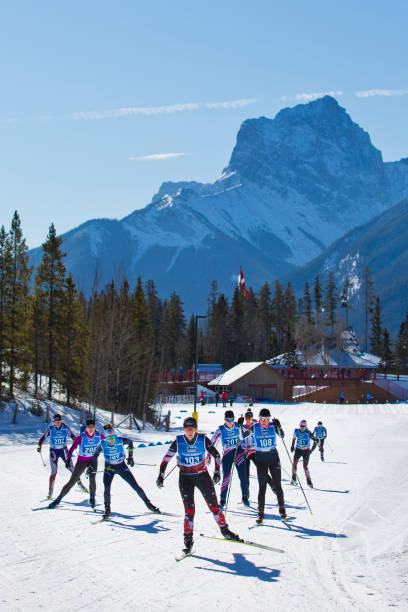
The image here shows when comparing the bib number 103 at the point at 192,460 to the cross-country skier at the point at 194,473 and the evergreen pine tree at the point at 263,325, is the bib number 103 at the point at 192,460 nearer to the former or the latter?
the cross-country skier at the point at 194,473

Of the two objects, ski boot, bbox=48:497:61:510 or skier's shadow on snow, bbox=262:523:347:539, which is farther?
ski boot, bbox=48:497:61:510

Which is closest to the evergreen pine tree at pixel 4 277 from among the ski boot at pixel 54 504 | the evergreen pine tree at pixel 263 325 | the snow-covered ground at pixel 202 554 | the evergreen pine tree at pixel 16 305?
the evergreen pine tree at pixel 16 305

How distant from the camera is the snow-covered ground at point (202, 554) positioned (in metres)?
7.35

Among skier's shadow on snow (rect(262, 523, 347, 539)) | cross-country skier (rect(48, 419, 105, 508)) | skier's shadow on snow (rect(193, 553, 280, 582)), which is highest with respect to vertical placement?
cross-country skier (rect(48, 419, 105, 508))

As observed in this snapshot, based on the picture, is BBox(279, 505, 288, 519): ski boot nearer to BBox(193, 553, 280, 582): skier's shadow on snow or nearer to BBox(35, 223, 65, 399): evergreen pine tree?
BBox(193, 553, 280, 582): skier's shadow on snow

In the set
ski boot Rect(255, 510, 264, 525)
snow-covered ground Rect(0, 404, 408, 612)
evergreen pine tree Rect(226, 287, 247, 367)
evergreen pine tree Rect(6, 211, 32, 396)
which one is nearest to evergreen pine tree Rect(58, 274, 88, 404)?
evergreen pine tree Rect(6, 211, 32, 396)

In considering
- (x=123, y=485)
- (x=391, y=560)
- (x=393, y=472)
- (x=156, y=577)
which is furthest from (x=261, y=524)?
(x=393, y=472)

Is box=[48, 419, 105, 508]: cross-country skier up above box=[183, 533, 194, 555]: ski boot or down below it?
above

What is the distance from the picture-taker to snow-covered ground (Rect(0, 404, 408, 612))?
7.35m

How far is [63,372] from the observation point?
42188 millimetres

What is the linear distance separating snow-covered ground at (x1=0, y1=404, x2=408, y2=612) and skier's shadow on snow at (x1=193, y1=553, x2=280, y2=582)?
15 millimetres

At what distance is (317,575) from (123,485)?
30.1 feet

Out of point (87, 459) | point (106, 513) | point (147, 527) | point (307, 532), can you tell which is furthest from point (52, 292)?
point (307, 532)

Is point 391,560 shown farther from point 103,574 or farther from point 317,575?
point 103,574
